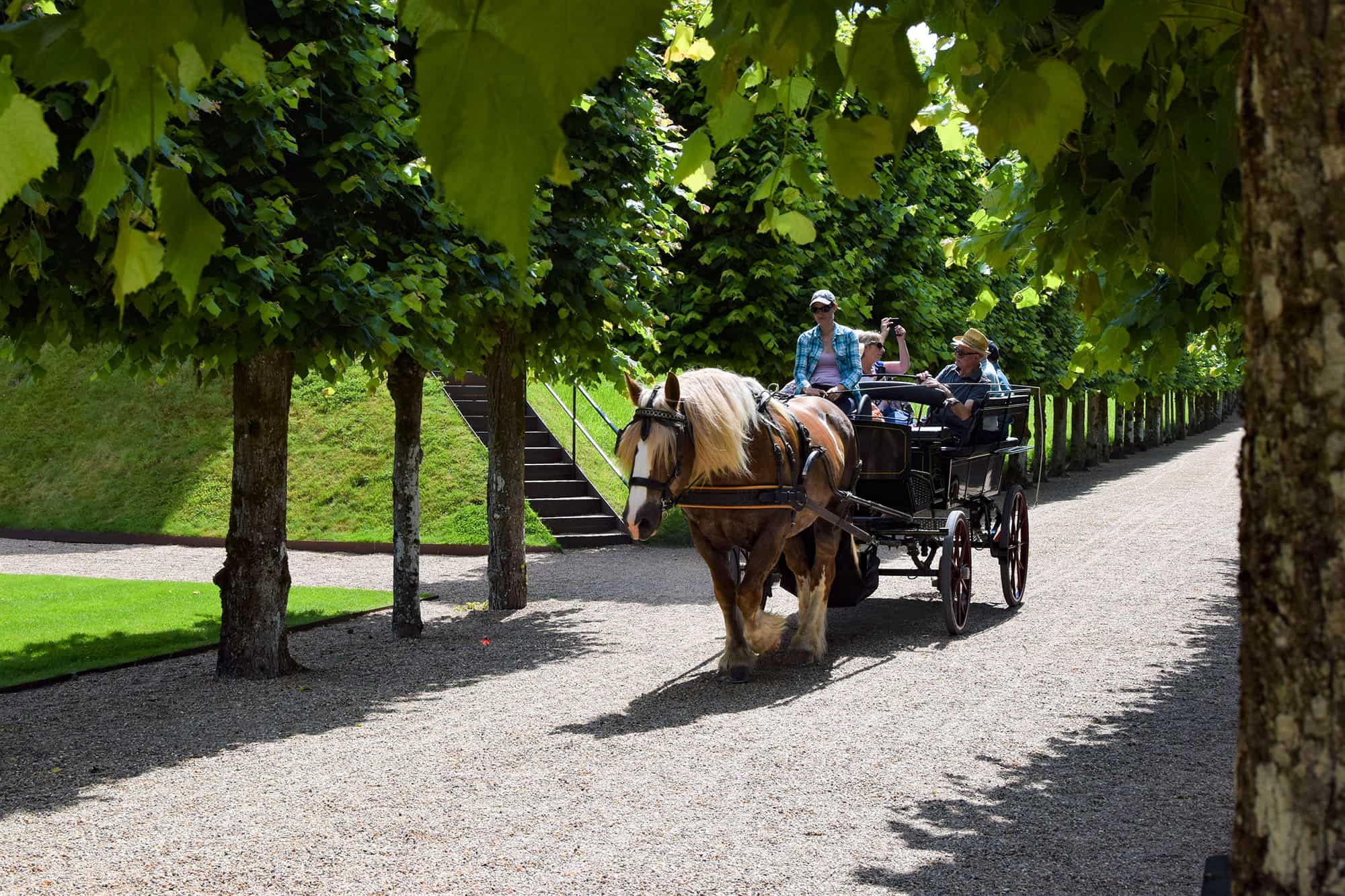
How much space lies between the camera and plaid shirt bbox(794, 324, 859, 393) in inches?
410

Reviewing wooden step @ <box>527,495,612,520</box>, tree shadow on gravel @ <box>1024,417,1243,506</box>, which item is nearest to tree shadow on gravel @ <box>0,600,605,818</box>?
wooden step @ <box>527,495,612,520</box>

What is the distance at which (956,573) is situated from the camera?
10461mm

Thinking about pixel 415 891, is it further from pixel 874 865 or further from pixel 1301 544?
pixel 1301 544

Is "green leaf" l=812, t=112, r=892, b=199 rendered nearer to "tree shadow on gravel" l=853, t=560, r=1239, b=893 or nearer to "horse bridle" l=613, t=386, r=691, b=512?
"tree shadow on gravel" l=853, t=560, r=1239, b=893

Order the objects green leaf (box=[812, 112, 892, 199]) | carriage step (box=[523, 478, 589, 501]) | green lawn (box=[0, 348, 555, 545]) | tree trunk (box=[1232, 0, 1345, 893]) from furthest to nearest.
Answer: green lawn (box=[0, 348, 555, 545]) < carriage step (box=[523, 478, 589, 501]) < green leaf (box=[812, 112, 892, 199]) < tree trunk (box=[1232, 0, 1345, 893])

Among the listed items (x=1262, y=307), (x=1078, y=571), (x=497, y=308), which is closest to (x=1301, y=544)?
(x=1262, y=307)

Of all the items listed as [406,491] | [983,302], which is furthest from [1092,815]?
[406,491]

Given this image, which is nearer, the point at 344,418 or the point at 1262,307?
the point at 1262,307

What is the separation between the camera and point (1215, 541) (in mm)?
18438

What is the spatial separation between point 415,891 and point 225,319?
4255mm

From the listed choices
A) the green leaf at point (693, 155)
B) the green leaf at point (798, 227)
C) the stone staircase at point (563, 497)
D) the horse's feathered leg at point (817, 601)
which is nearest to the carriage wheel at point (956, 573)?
the horse's feathered leg at point (817, 601)

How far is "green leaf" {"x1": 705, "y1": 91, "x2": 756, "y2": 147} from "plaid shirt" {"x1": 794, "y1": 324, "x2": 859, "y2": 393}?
7.27 metres

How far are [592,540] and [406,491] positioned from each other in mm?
8583

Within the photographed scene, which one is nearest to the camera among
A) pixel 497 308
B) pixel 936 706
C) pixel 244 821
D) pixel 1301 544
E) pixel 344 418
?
pixel 1301 544
